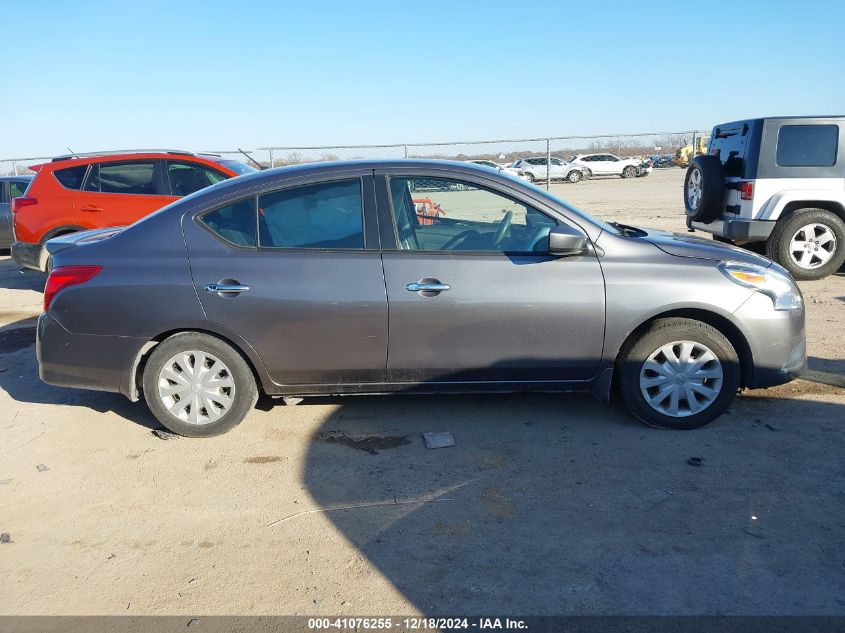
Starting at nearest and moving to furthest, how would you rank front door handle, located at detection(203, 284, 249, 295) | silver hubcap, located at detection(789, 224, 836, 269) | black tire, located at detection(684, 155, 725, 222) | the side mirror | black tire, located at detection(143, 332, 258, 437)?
the side mirror
front door handle, located at detection(203, 284, 249, 295)
black tire, located at detection(143, 332, 258, 437)
silver hubcap, located at detection(789, 224, 836, 269)
black tire, located at detection(684, 155, 725, 222)

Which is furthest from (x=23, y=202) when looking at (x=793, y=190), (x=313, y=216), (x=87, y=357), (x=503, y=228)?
(x=793, y=190)

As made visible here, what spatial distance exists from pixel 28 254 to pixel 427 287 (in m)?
6.87

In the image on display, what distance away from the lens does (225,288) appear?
4.13m

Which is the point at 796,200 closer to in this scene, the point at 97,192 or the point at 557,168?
the point at 97,192

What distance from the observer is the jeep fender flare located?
8.15 meters

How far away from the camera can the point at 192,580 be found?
2.93 m

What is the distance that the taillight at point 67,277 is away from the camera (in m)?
4.24

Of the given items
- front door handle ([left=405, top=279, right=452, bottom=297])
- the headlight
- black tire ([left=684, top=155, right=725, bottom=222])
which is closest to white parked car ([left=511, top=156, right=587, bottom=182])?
black tire ([left=684, top=155, right=725, bottom=222])

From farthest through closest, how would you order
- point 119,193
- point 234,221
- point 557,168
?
point 557,168 < point 119,193 < point 234,221

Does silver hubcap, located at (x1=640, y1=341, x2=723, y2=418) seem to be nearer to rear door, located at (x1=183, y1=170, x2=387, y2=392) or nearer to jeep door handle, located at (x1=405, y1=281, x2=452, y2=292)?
jeep door handle, located at (x1=405, y1=281, x2=452, y2=292)

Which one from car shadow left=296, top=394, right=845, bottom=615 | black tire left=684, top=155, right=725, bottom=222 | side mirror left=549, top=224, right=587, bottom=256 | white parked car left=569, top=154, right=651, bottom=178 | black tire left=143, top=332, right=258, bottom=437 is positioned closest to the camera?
car shadow left=296, top=394, right=845, bottom=615

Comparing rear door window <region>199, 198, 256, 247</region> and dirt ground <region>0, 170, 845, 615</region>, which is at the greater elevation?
rear door window <region>199, 198, 256, 247</region>

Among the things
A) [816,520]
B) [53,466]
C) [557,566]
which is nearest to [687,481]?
[816,520]

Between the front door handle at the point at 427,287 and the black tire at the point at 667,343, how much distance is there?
1214 millimetres
